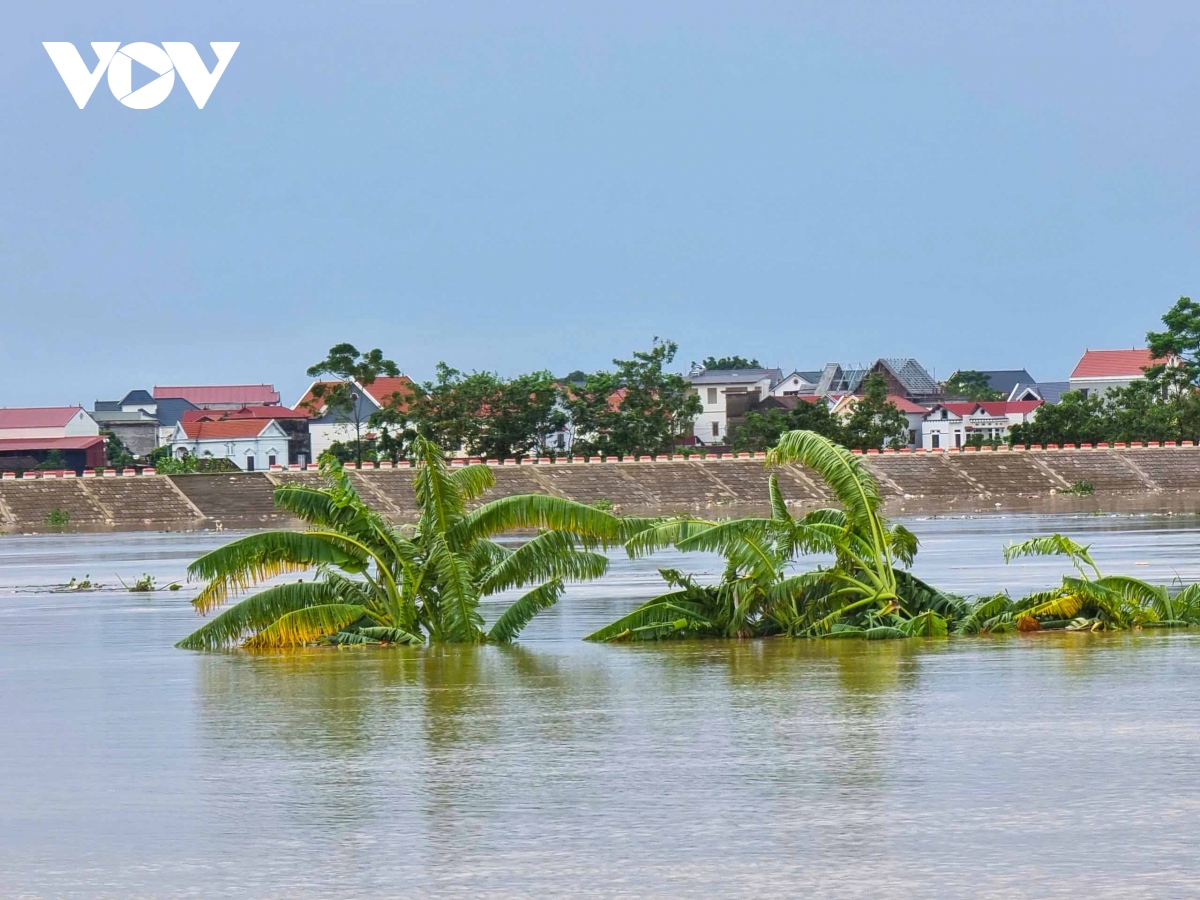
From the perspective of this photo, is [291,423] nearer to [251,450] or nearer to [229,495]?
[251,450]

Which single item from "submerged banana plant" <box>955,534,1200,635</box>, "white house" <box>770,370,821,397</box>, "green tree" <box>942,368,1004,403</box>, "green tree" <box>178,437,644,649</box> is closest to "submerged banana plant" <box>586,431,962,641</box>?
"submerged banana plant" <box>955,534,1200,635</box>

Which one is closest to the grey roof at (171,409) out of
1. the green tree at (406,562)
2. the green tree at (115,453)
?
the green tree at (115,453)

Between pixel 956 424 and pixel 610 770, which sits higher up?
pixel 956 424

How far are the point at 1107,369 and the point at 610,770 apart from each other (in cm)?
14596

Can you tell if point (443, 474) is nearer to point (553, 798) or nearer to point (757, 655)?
point (757, 655)

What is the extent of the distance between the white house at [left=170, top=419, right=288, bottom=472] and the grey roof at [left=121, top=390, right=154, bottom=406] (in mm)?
43712

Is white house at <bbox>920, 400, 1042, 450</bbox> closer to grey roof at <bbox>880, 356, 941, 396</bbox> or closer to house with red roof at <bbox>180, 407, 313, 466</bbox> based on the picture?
grey roof at <bbox>880, 356, 941, 396</bbox>

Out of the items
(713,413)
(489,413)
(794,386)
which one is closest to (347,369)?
(489,413)

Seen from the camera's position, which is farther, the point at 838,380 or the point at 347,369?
the point at 838,380

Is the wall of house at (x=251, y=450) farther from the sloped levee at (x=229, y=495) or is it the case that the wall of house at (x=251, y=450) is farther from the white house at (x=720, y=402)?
the sloped levee at (x=229, y=495)

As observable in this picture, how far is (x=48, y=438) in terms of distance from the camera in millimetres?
121500

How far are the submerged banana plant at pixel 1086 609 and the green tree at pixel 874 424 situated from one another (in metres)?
81.0

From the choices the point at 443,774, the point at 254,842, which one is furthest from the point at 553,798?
the point at 254,842

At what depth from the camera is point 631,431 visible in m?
98.4
